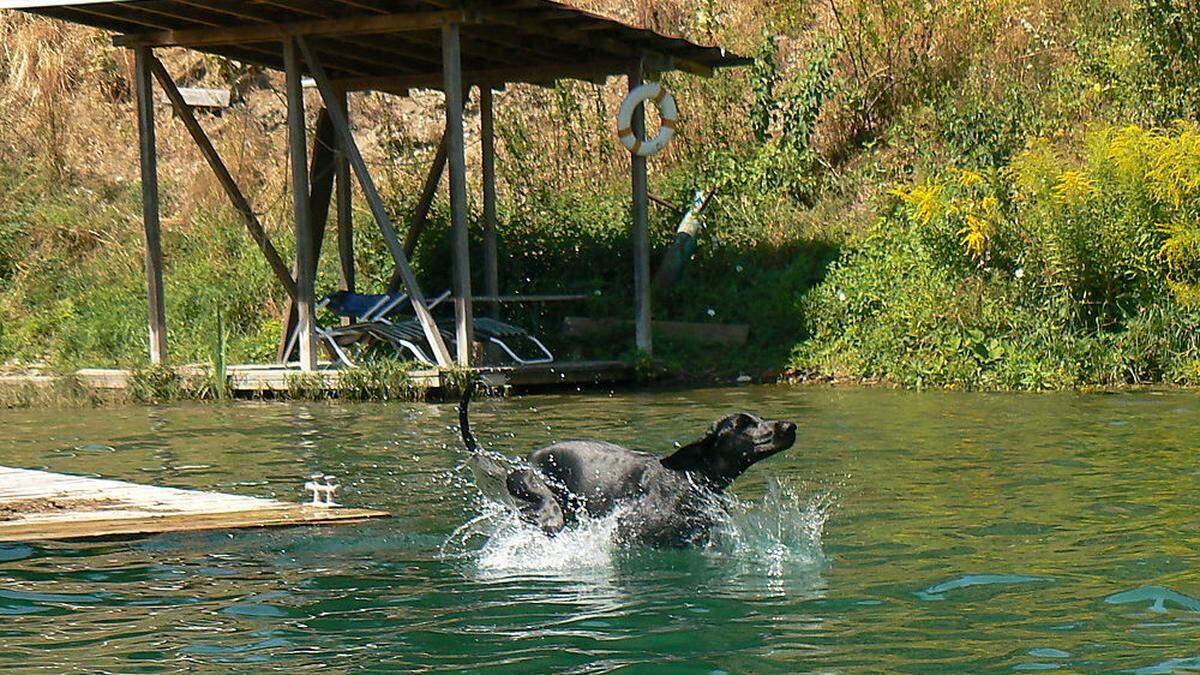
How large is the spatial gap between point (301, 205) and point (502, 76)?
3.35 metres

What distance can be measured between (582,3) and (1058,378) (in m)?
13.9

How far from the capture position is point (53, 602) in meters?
7.63

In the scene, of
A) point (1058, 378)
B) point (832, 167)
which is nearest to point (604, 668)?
point (1058, 378)

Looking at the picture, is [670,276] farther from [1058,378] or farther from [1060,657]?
[1060,657]

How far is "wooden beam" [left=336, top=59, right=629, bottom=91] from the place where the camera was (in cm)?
1881

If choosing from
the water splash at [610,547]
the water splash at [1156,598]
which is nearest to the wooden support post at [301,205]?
the water splash at [610,547]

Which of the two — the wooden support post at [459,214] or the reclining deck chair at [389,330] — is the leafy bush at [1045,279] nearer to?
the reclining deck chair at [389,330]

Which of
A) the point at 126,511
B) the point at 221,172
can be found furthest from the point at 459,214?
the point at 126,511

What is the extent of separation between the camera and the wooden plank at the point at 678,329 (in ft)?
63.7

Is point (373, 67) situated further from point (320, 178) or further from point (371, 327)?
point (371, 327)

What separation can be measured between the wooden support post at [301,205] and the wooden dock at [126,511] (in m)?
6.90

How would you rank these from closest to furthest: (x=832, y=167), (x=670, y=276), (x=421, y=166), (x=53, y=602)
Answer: (x=53, y=602) < (x=670, y=276) < (x=832, y=167) < (x=421, y=166)

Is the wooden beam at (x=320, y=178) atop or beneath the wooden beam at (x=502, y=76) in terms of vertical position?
beneath

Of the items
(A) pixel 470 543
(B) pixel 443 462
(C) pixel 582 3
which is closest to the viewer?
(A) pixel 470 543
